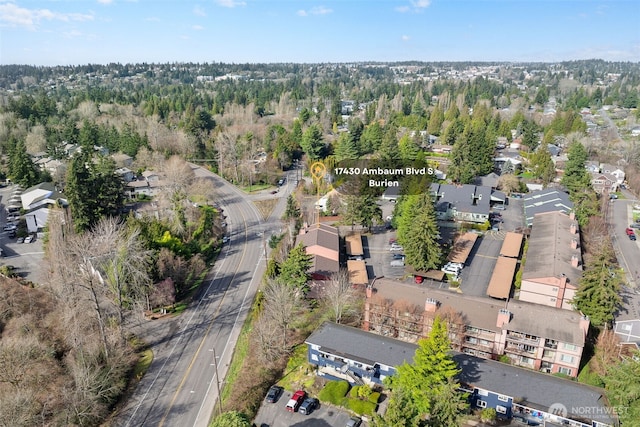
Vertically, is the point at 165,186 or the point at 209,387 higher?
the point at 165,186

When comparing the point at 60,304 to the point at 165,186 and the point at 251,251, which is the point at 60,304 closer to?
the point at 251,251

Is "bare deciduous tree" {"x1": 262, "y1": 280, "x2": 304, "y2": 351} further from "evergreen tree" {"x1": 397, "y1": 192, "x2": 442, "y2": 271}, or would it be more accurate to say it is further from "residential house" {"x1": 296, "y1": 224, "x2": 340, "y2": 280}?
"evergreen tree" {"x1": 397, "y1": 192, "x2": 442, "y2": 271}

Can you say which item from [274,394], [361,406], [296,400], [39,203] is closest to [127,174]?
[39,203]

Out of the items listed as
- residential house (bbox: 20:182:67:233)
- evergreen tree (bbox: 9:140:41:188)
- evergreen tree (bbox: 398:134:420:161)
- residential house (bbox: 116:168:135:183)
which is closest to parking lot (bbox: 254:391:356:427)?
residential house (bbox: 20:182:67:233)

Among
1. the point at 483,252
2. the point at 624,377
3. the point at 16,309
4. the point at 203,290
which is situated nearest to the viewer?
the point at 624,377

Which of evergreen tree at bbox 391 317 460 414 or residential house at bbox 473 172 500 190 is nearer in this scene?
evergreen tree at bbox 391 317 460 414

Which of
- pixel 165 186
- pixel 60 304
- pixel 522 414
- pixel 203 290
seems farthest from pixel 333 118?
pixel 522 414

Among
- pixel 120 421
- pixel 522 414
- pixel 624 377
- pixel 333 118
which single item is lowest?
pixel 120 421

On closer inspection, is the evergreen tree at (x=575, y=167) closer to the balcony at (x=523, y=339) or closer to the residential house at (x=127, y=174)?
the balcony at (x=523, y=339)
